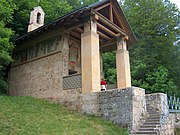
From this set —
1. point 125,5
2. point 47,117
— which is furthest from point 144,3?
point 47,117

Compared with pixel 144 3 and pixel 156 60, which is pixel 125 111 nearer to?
pixel 156 60

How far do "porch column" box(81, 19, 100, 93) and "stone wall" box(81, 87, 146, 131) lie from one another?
743 millimetres

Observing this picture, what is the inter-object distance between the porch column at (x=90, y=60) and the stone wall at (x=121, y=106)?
29.2 inches

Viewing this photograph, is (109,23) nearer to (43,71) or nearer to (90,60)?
(90,60)

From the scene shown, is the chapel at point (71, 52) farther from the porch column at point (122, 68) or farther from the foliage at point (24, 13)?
the foliage at point (24, 13)

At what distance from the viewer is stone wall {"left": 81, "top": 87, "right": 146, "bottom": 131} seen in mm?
9383

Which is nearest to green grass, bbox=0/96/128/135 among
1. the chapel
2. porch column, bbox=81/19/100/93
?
porch column, bbox=81/19/100/93

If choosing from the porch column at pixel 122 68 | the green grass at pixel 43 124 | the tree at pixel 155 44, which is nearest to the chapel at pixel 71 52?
the porch column at pixel 122 68

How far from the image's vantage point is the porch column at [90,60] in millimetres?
11539

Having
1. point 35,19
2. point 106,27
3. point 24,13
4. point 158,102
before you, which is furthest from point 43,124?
point 24,13

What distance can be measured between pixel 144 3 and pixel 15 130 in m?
21.5

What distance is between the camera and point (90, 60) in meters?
11.8

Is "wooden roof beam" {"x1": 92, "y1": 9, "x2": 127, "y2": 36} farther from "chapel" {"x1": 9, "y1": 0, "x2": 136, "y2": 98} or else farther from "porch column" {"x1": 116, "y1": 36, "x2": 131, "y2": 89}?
"porch column" {"x1": 116, "y1": 36, "x2": 131, "y2": 89}

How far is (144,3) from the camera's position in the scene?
2414 cm
